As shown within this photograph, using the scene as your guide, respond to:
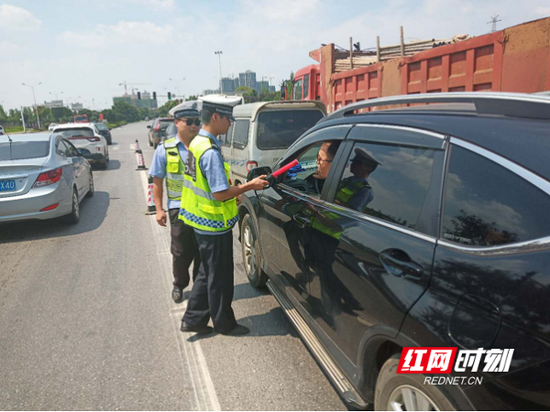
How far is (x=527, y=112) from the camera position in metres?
1.83

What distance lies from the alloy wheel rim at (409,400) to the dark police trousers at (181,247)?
276 centimetres

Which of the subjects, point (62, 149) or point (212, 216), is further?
point (62, 149)

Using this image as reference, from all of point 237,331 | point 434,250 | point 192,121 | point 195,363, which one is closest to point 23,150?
point 192,121

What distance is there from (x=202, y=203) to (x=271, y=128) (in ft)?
14.0

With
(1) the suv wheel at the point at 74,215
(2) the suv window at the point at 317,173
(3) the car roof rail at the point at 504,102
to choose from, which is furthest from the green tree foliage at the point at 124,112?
(3) the car roof rail at the point at 504,102

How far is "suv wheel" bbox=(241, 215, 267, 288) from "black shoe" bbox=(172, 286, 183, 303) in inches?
30.0

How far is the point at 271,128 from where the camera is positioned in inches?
292

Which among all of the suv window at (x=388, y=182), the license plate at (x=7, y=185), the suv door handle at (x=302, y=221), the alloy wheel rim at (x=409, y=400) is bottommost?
the alloy wheel rim at (x=409, y=400)

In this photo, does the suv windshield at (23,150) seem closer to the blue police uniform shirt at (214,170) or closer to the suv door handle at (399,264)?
the blue police uniform shirt at (214,170)

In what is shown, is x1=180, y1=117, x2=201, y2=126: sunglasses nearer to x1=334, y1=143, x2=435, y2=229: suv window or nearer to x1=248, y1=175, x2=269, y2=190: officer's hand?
x1=248, y1=175, x2=269, y2=190: officer's hand

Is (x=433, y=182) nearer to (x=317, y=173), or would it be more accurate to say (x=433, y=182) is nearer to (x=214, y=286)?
(x=317, y=173)

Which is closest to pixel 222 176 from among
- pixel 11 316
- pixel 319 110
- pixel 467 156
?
pixel 467 156

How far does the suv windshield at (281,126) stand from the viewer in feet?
24.2

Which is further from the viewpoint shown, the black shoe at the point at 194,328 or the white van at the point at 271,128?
the white van at the point at 271,128
